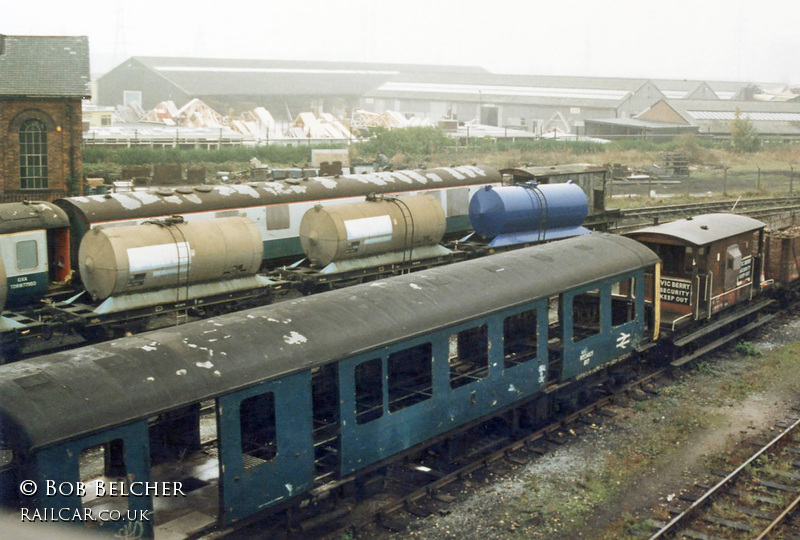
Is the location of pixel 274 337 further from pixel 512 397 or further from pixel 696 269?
pixel 696 269

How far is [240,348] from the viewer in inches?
378

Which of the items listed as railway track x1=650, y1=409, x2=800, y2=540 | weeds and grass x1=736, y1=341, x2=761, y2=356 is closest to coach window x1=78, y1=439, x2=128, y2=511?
railway track x1=650, y1=409, x2=800, y2=540

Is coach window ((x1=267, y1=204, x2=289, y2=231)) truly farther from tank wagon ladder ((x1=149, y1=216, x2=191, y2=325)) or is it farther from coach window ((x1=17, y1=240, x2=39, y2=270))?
coach window ((x1=17, y1=240, x2=39, y2=270))

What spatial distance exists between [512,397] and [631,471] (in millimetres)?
2224

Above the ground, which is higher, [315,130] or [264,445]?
[315,130]

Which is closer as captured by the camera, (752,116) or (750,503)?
(750,503)

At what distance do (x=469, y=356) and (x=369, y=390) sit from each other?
→ 8.73 ft

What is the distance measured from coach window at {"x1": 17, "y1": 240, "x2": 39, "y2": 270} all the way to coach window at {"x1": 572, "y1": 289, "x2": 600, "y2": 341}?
1195 cm

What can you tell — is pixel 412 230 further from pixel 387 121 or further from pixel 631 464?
pixel 387 121

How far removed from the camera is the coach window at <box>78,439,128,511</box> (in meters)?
8.31

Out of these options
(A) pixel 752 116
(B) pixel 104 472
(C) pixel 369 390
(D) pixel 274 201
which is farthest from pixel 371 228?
(A) pixel 752 116

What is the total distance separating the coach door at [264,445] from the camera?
912 centimetres

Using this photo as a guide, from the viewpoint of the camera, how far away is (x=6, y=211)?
18.8 meters

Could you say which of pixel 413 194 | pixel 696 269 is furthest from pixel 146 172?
pixel 696 269
